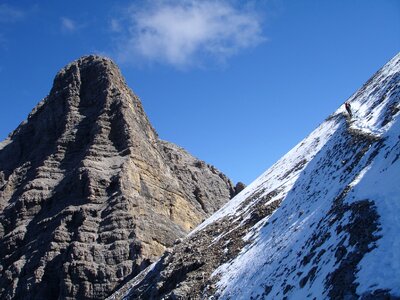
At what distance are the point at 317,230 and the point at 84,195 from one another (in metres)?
42.7

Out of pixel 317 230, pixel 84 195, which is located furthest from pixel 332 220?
pixel 84 195

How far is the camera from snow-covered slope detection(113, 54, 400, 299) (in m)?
16.9

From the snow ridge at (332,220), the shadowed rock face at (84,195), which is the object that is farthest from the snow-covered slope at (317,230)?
the shadowed rock face at (84,195)

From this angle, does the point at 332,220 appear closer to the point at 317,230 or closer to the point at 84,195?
the point at 317,230

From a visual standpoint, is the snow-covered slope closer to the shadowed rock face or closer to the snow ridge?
the snow ridge

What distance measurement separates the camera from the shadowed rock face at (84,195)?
52.0 m

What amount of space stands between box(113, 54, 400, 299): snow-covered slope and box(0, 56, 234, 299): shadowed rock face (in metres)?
11.1

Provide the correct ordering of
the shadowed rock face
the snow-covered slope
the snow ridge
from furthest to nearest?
the shadowed rock face
the snow-covered slope
the snow ridge

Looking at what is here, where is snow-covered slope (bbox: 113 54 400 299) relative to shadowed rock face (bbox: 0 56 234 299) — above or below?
below

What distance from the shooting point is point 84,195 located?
6050cm

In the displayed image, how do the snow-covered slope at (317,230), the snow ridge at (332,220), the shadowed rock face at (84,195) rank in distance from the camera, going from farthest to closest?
the shadowed rock face at (84,195), the snow-covered slope at (317,230), the snow ridge at (332,220)

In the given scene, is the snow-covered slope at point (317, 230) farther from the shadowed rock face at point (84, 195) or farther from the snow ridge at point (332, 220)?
the shadowed rock face at point (84, 195)

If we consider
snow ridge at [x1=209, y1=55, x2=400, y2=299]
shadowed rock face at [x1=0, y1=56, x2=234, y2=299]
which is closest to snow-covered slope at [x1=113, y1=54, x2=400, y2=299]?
snow ridge at [x1=209, y1=55, x2=400, y2=299]

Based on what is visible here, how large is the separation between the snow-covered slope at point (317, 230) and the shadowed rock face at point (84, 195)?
435 inches
